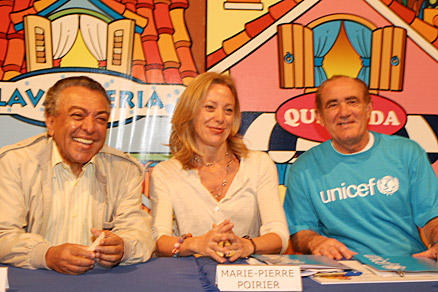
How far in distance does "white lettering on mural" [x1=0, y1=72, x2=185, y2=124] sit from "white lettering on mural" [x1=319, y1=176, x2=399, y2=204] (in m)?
1.32

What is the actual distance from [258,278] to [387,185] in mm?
1283

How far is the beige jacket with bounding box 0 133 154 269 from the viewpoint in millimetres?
1585

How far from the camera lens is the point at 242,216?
2217 mm

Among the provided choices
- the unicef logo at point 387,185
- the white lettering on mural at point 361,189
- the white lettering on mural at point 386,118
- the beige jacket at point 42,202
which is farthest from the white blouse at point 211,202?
the white lettering on mural at point 386,118

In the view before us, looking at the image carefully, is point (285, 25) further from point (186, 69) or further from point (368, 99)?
point (368, 99)

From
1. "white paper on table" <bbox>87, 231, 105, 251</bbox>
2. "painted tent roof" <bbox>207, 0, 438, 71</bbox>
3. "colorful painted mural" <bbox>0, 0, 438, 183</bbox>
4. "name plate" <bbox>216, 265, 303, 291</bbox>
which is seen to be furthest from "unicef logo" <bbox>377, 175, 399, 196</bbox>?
"white paper on table" <bbox>87, 231, 105, 251</bbox>

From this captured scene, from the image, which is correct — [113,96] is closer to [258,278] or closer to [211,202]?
[211,202]

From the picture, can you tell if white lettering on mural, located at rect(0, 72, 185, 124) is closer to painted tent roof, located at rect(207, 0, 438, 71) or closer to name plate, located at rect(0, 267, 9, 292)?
painted tent roof, located at rect(207, 0, 438, 71)

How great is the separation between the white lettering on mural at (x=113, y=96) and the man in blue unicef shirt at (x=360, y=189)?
1143 mm

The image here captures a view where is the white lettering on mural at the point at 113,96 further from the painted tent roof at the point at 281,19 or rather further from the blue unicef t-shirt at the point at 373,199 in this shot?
the blue unicef t-shirt at the point at 373,199

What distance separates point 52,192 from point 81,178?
145 millimetres

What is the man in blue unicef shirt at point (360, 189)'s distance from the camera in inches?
88.1

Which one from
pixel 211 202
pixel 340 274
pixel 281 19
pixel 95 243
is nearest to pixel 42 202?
pixel 95 243

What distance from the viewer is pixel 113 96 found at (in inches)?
120
